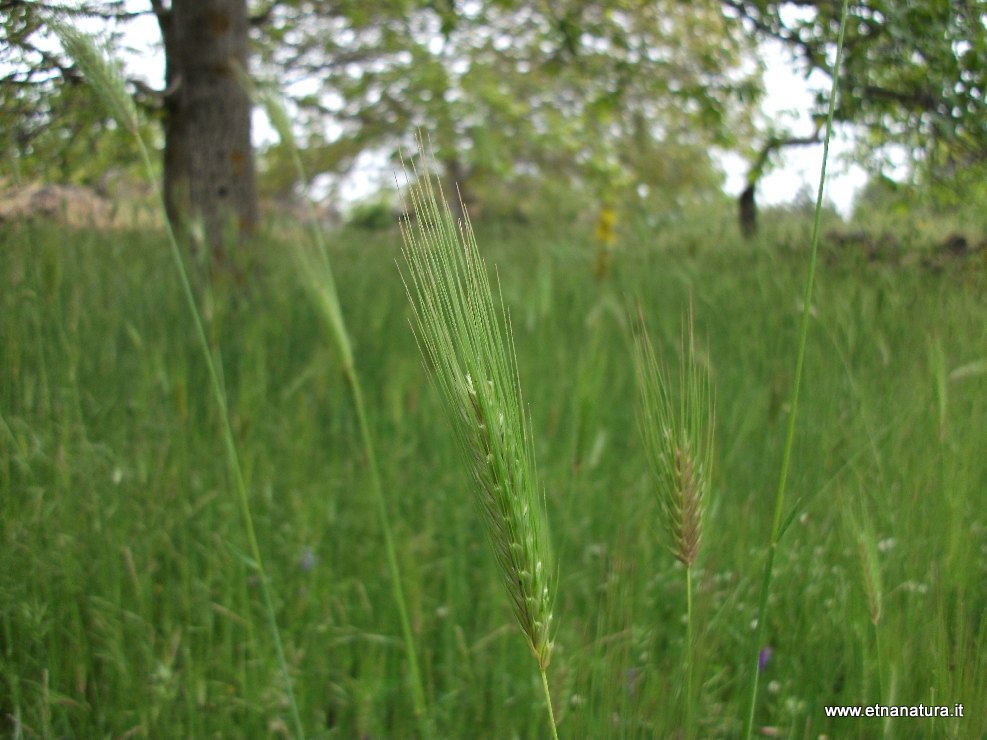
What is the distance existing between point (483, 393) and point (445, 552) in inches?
53.1

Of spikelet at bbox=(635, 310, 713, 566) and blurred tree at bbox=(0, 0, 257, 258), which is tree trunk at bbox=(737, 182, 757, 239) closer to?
blurred tree at bbox=(0, 0, 257, 258)

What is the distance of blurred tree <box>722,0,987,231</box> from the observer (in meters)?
2.96

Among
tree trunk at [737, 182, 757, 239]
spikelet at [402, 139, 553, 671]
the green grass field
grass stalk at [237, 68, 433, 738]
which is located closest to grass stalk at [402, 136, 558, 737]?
spikelet at [402, 139, 553, 671]

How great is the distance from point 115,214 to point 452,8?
2.52 metres

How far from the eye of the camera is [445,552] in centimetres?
204

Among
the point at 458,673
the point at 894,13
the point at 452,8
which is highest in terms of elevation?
the point at 452,8

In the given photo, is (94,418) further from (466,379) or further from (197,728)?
(466,379)

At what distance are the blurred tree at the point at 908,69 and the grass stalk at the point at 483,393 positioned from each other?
2.70 metres

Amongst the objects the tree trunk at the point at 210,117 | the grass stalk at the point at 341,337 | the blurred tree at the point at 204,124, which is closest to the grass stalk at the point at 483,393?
the grass stalk at the point at 341,337

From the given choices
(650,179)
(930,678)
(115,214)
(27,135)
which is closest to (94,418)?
(27,135)

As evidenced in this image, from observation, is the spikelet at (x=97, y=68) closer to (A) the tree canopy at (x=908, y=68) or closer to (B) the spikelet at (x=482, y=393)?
(B) the spikelet at (x=482, y=393)

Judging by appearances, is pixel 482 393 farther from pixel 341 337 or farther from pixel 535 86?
pixel 535 86

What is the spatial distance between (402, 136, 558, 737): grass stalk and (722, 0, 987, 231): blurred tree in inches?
106

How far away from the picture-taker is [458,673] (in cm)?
161
